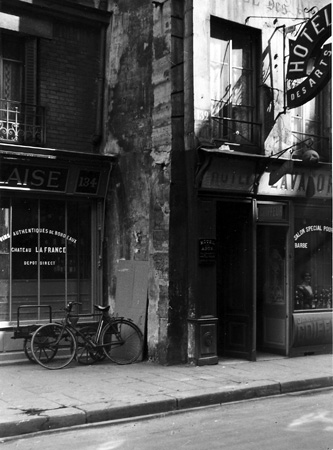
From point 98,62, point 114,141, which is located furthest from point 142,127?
point 98,62

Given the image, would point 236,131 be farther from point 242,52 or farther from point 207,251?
point 207,251

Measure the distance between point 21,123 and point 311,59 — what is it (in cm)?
508

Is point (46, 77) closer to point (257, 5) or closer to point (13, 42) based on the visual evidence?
point (13, 42)

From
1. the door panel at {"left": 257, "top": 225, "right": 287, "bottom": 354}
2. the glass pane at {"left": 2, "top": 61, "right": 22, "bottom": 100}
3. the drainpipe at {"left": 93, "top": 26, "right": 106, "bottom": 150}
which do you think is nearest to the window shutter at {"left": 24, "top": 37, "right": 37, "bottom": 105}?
the glass pane at {"left": 2, "top": 61, "right": 22, "bottom": 100}

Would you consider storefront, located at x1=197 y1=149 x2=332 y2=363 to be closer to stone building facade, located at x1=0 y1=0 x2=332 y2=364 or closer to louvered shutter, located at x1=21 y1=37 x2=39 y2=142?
stone building facade, located at x1=0 y1=0 x2=332 y2=364

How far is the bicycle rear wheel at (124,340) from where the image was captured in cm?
1159

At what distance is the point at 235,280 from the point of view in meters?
12.7

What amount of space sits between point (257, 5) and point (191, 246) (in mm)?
4838

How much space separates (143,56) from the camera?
12.3 m

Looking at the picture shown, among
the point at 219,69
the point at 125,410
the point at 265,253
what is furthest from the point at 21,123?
the point at 125,410

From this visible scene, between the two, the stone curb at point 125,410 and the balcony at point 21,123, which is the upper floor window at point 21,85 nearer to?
the balcony at point 21,123

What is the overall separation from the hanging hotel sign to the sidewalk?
4.64m

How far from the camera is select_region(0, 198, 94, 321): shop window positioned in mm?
11547

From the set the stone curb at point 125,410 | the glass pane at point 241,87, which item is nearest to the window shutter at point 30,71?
the glass pane at point 241,87
